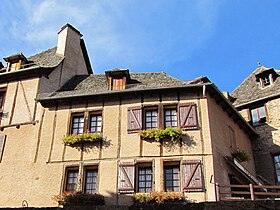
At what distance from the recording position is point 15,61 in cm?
1552

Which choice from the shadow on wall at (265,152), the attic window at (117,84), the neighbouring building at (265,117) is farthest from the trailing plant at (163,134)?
the shadow on wall at (265,152)

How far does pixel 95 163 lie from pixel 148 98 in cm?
293

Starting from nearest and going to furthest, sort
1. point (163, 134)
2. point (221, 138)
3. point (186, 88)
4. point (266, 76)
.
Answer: point (163, 134)
point (186, 88)
point (221, 138)
point (266, 76)

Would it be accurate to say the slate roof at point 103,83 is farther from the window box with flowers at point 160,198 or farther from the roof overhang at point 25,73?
the window box with flowers at point 160,198

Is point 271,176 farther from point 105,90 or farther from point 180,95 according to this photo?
point 105,90

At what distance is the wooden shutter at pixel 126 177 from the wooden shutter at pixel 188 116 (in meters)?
2.21

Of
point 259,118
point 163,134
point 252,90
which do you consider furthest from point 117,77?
point 252,90

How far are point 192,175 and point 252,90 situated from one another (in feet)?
29.1

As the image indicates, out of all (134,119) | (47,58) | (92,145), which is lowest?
(92,145)

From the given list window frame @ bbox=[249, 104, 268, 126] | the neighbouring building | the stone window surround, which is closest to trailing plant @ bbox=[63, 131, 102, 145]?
the stone window surround

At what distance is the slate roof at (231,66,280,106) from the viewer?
17.5 metres

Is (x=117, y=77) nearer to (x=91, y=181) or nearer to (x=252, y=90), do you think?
(x=91, y=181)

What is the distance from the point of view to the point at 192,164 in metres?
11.5

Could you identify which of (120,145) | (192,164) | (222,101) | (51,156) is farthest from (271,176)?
(51,156)
